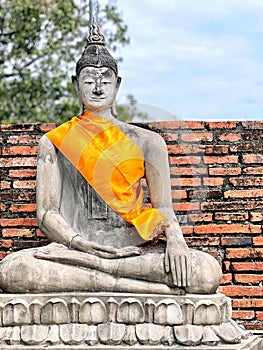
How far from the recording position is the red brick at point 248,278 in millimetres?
5742

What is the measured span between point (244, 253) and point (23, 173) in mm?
1647

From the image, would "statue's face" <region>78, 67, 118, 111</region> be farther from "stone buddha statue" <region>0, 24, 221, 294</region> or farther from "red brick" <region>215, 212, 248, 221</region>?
"red brick" <region>215, 212, 248, 221</region>

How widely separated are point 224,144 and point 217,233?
628 millimetres

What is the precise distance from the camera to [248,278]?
227 inches

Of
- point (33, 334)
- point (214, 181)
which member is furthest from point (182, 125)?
point (33, 334)

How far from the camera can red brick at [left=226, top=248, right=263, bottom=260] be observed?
5777mm

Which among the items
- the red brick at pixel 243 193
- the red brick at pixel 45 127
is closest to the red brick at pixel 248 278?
the red brick at pixel 243 193

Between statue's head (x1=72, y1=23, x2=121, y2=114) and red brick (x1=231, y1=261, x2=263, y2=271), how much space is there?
5.08 ft

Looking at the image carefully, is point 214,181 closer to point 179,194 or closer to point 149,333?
point 179,194

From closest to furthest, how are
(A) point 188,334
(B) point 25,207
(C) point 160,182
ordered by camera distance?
1. (A) point 188,334
2. (C) point 160,182
3. (B) point 25,207

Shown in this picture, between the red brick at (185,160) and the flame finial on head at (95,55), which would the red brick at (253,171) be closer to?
the red brick at (185,160)

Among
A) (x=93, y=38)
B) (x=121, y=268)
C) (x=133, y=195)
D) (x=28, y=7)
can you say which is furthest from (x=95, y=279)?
(x=28, y=7)

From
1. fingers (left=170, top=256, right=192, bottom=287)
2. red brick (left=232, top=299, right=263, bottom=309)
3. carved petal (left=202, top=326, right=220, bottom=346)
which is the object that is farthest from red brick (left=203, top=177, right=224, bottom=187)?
carved petal (left=202, top=326, right=220, bottom=346)

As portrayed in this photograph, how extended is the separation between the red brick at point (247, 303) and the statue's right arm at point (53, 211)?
1.47 metres
